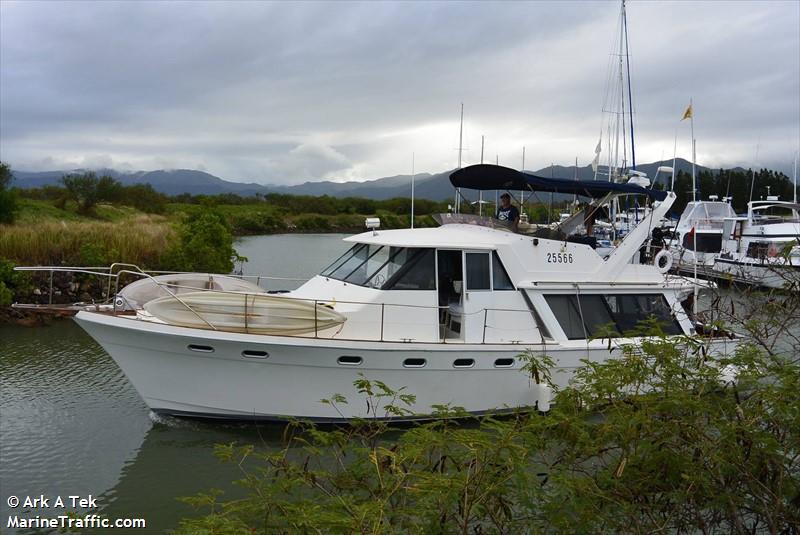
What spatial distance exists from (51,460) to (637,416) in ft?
22.6

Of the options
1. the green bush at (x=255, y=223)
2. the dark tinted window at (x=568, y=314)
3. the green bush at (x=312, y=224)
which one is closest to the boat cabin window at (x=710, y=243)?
the dark tinted window at (x=568, y=314)

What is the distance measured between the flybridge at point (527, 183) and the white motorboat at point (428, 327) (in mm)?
21

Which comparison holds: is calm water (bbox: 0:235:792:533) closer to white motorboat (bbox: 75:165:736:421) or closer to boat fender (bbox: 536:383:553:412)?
white motorboat (bbox: 75:165:736:421)

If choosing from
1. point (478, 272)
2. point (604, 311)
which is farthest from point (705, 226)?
point (478, 272)

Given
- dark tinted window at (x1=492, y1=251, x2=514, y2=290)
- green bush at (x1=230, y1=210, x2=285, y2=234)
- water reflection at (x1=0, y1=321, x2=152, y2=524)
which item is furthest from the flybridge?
green bush at (x1=230, y1=210, x2=285, y2=234)

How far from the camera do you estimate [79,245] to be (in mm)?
16328

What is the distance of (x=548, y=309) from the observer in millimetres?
8445

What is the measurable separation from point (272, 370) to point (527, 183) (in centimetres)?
460

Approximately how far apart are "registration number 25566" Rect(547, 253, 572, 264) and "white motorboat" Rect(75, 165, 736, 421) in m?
0.02

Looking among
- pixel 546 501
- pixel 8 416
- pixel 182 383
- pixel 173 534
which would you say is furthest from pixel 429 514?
pixel 8 416

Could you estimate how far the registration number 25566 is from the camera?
8.73 meters

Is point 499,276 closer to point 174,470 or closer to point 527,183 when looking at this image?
point 527,183

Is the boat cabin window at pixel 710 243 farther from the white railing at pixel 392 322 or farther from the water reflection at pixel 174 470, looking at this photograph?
the water reflection at pixel 174 470

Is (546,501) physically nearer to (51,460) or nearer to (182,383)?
(182,383)
